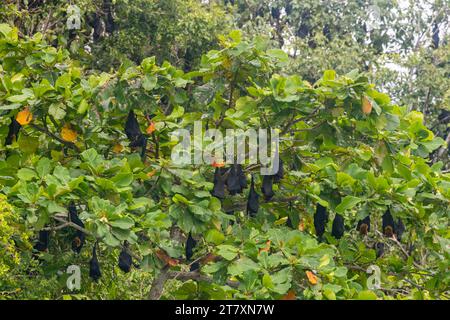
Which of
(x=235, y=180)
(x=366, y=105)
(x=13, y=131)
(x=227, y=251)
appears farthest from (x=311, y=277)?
(x=13, y=131)

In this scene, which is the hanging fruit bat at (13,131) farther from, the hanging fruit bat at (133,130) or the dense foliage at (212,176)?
the hanging fruit bat at (133,130)

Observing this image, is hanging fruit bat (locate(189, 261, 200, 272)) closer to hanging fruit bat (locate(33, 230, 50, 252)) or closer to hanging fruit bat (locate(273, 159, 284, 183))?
hanging fruit bat (locate(273, 159, 284, 183))

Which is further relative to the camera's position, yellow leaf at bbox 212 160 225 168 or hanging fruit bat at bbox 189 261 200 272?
hanging fruit bat at bbox 189 261 200 272

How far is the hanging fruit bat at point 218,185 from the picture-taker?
18.3 feet

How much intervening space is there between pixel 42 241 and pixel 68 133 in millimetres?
954

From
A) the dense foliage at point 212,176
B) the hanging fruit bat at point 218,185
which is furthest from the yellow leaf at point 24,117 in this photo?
the hanging fruit bat at point 218,185

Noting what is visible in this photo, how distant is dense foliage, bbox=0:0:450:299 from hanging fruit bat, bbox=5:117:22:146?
0.05 ft

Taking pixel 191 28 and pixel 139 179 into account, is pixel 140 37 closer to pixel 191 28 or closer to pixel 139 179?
pixel 191 28

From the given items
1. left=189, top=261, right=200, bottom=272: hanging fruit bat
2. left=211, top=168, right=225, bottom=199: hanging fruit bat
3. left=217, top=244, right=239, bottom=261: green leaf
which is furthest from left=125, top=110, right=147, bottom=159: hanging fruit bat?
left=217, top=244, right=239, bottom=261: green leaf

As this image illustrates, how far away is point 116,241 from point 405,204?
172 centimetres

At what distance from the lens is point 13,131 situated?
555 centimetres

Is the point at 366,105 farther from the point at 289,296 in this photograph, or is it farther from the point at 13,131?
the point at 13,131

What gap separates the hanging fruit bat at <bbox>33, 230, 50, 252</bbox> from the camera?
6039 mm
